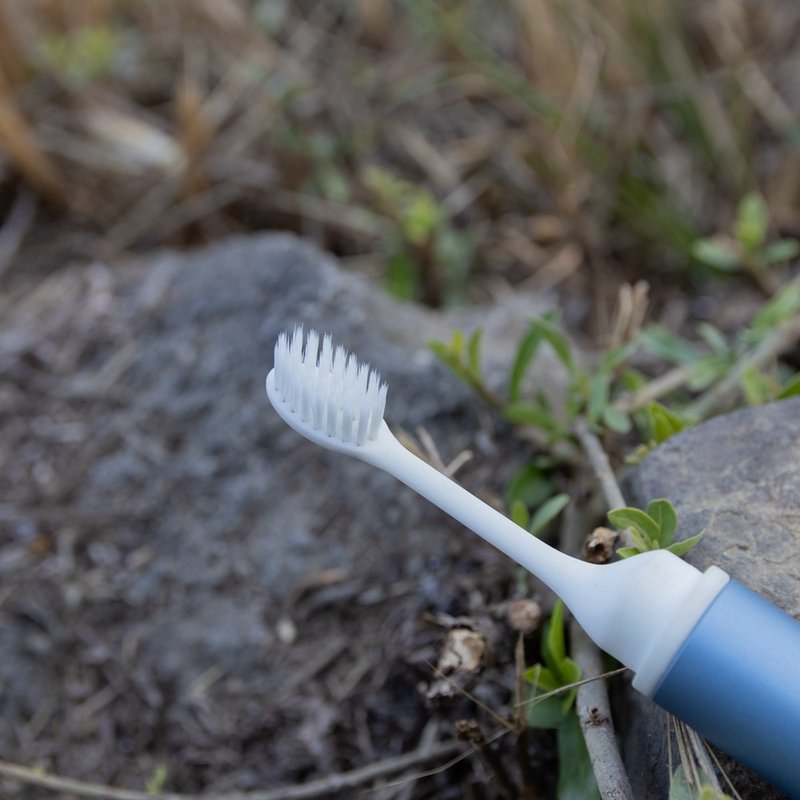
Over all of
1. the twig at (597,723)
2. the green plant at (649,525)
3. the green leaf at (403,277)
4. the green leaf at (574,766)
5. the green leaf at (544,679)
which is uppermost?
the green plant at (649,525)

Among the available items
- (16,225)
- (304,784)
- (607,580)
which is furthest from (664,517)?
(16,225)

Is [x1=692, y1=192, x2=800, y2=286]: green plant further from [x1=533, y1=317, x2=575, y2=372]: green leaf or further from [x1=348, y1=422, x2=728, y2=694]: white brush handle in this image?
[x1=348, y1=422, x2=728, y2=694]: white brush handle

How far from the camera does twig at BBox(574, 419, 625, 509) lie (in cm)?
89

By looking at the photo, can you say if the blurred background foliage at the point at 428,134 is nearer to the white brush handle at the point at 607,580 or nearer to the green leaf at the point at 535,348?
the green leaf at the point at 535,348

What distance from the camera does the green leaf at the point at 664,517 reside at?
0.75m

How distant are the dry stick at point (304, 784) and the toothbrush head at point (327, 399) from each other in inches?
13.9

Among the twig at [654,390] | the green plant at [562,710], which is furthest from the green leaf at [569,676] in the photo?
the twig at [654,390]

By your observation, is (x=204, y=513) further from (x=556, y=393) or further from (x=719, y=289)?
(x=719, y=289)

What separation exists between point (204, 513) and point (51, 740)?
0.98 ft

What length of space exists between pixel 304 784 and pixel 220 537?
32 cm

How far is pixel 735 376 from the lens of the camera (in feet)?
3.41

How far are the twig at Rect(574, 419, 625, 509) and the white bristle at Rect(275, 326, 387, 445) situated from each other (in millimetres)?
278

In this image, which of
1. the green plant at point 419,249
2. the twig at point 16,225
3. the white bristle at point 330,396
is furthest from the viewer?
the twig at point 16,225

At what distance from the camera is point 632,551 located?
752mm
